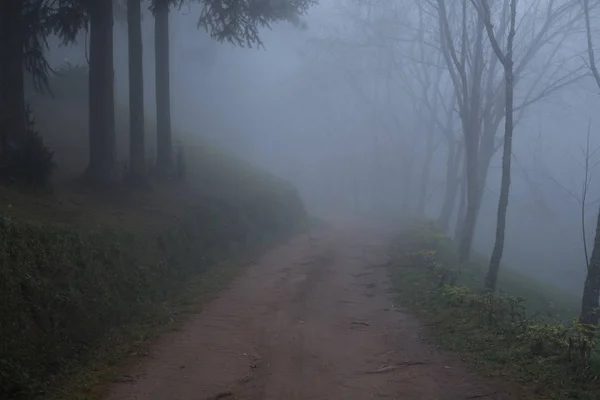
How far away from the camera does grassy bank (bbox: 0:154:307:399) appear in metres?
8.59

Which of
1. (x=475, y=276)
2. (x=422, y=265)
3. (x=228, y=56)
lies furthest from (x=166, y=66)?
(x=228, y=56)

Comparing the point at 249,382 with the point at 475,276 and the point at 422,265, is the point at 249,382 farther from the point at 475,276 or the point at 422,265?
the point at 475,276

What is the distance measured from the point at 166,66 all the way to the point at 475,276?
40.9 ft

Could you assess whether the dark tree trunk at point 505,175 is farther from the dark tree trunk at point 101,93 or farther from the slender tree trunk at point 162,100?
the slender tree trunk at point 162,100

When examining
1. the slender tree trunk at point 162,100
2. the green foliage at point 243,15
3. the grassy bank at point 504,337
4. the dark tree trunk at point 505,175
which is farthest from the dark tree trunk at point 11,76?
the dark tree trunk at point 505,175

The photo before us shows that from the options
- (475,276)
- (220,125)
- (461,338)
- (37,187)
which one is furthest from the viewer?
(220,125)

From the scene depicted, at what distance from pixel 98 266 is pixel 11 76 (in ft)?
23.1

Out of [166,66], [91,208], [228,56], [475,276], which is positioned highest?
[228,56]

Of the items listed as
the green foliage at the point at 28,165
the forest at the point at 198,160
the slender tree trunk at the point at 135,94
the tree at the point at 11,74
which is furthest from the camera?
the slender tree trunk at the point at 135,94

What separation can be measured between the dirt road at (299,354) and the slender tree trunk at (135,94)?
5557mm

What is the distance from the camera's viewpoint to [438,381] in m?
8.94

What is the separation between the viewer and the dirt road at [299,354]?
846 centimetres

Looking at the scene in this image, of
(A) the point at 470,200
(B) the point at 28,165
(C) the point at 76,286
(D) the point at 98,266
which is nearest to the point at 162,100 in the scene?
(B) the point at 28,165

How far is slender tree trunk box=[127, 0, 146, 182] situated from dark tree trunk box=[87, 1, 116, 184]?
1495 mm
